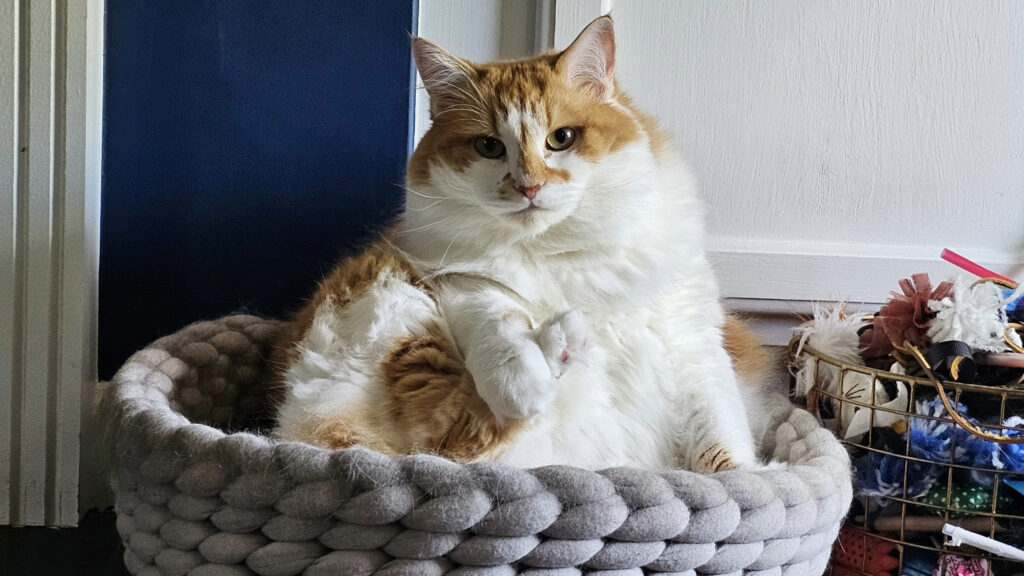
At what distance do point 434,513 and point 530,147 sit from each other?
1.68ft

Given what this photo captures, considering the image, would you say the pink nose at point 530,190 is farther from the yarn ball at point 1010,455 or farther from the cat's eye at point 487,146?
the yarn ball at point 1010,455

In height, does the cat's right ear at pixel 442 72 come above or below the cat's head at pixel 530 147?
above

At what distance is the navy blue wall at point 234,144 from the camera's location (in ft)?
4.61

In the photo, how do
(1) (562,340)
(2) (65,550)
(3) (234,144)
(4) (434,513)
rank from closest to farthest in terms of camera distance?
(4) (434,513) < (1) (562,340) < (2) (65,550) < (3) (234,144)

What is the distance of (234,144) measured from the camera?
4.70 feet

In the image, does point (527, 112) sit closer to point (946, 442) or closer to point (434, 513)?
point (434, 513)

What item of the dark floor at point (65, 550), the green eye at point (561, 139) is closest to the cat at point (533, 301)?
the green eye at point (561, 139)

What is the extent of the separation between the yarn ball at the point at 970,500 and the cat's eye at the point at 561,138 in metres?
0.67

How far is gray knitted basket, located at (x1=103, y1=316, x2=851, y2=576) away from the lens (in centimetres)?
72

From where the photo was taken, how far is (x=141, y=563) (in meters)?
0.90

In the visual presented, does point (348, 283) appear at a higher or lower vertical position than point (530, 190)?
lower

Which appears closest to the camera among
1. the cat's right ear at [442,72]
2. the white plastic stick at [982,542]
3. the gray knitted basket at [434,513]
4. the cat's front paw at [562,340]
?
the gray knitted basket at [434,513]

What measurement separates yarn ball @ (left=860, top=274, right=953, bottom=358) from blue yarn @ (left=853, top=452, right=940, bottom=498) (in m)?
0.16

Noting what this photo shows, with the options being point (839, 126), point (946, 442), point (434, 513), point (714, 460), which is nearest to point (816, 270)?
point (839, 126)
